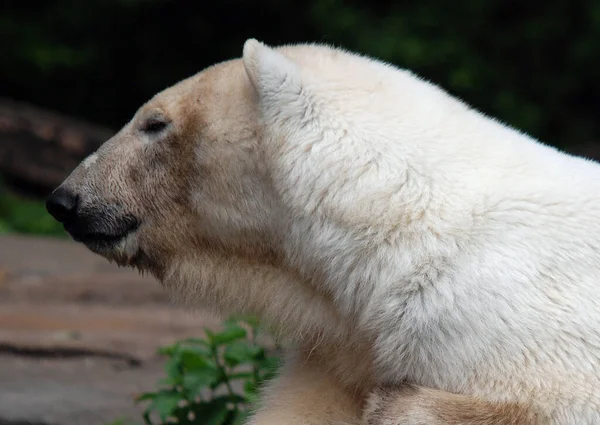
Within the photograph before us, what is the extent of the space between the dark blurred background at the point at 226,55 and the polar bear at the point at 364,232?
5.75m

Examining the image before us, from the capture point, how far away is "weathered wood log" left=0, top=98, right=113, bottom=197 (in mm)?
8898

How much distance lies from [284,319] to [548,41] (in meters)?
7.63

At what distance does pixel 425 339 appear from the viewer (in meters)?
2.09

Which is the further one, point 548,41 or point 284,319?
point 548,41

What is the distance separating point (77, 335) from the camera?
4.54 m

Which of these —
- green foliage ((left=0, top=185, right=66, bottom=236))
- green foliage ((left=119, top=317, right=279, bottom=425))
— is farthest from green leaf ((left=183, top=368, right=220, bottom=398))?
green foliage ((left=0, top=185, right=66, bottom=236))

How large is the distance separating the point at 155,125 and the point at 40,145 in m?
6.76

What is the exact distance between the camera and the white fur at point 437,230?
81.3 inches

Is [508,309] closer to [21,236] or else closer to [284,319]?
[284,319]

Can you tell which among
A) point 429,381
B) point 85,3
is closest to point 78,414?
point 429,381

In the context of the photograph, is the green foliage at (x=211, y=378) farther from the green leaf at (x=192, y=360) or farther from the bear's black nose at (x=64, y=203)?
the bear's black nose at (x=64, y=203)

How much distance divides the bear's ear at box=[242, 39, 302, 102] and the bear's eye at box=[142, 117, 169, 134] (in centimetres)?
29

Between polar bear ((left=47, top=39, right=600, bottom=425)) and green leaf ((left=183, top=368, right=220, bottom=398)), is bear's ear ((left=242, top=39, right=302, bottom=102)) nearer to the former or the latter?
polar bear ((left=47, top=39, right=600, bottom=425))

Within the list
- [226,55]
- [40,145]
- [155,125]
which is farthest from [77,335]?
[226,55]
